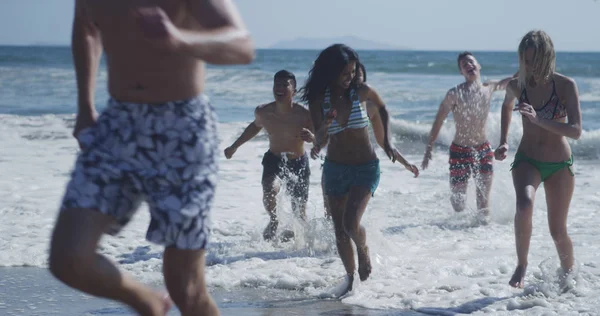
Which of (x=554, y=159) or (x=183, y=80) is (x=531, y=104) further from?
(x=183, y=80)

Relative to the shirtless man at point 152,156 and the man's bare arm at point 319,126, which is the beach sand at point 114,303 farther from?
the shirtless man at point 152,156

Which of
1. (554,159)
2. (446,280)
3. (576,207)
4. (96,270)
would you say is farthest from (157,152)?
(576,207)

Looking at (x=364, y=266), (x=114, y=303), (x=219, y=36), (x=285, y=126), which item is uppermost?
(x=219, y=36)

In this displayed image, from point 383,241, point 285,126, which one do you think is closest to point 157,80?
point 285,126

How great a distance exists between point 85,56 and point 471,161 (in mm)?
5912

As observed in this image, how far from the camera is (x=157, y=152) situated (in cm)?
271

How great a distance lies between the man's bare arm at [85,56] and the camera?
3.01 metres

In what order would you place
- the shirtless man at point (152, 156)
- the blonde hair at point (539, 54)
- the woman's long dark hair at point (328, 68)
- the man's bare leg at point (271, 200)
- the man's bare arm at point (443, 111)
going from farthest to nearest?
the man's bare arm at point (443, 111)
the man's bare leg at point (271, 200)
the woman's long dark hair at point (328, 68)
the blonde hair at point (539, 54)
the shirtless man at point (152, 156)

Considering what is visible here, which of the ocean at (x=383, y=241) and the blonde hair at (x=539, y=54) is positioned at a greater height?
the blonde hair at (x=539, y=54)

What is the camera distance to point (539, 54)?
5.00 metres

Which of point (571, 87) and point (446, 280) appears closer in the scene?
point (571, 87)

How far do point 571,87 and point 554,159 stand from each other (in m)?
0.46

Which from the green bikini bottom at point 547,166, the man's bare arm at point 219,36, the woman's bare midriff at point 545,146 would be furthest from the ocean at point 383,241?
the man's bare arm at point 219,36

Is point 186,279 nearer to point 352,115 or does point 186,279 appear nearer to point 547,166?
point 352,115
